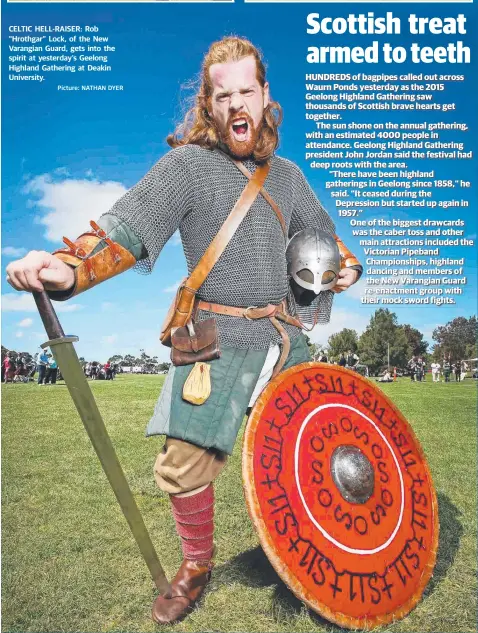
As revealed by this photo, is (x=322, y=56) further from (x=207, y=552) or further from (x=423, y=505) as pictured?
(x=207, y=552)

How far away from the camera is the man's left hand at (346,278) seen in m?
2.86

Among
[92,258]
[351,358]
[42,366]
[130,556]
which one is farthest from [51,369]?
[351,358]

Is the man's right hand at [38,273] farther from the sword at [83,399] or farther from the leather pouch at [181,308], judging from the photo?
the leather pouch at [181,308]

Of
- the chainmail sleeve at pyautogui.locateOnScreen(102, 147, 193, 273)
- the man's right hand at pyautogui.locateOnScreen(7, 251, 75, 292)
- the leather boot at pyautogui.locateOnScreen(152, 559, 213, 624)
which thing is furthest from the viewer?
the leather boot at pyautogui.locateOnScreen(152, 559, 213, 624)

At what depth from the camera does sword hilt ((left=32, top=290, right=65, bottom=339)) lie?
1891 millimetres

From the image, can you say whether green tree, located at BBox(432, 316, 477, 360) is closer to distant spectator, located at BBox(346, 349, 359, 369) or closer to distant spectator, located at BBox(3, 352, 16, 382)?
distant spectator, located at BBox(346, 349, 359, 369)

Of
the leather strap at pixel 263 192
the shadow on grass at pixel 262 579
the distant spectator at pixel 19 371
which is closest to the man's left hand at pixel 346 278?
the leather strap at pixel 263 192

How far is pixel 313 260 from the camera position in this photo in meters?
2.52

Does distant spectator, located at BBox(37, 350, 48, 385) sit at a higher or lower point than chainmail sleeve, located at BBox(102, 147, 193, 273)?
lower

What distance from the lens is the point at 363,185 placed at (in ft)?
13.3

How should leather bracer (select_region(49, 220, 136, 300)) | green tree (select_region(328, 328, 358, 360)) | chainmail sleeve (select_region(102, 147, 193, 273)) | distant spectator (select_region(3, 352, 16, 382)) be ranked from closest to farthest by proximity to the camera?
leather bracer (select_region(49, 220, 136, 300))
chainmail sleeve (select_region(102, 147, 193, 273))
distant spectator (select_region(3, 352, 16, 382))
green tree (select_region(328, 328, 358, 360))

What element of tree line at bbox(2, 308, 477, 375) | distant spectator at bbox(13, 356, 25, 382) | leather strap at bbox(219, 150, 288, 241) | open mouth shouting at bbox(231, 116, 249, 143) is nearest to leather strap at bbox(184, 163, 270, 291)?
leather strap at bbox(219, 150, 288, 241)

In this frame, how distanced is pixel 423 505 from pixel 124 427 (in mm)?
5189

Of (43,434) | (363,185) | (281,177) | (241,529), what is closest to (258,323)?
(281,177)
